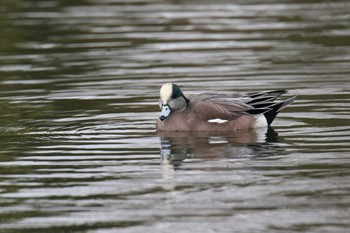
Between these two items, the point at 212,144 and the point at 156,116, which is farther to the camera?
the point at 156,116

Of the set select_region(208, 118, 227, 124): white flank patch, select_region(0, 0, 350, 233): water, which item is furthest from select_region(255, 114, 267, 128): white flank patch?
select_region(208, 118, 227, 124): white flank patch

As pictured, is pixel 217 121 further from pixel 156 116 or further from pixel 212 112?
pixel 156 116

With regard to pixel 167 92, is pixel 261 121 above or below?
below

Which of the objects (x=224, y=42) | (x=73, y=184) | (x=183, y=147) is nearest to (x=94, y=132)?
(x=183, y=147)

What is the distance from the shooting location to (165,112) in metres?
12.4

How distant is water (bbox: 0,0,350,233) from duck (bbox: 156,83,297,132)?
5.6 inches

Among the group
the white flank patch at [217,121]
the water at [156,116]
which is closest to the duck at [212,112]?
the white flank patch at [217,121]

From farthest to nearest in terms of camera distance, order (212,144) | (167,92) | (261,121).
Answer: (261,121) → (167,92) → (212,144)

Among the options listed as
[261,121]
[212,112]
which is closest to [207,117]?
[212,112]

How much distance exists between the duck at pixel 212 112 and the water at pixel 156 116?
0.14 metres

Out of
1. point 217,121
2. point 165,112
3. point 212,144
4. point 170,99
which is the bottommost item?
point 212,144

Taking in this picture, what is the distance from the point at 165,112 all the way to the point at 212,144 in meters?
0.87

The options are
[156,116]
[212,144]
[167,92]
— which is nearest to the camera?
[212,144]

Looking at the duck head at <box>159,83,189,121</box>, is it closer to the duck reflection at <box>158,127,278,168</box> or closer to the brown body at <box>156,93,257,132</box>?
the brown body at <box>156,93,257,132</box>
